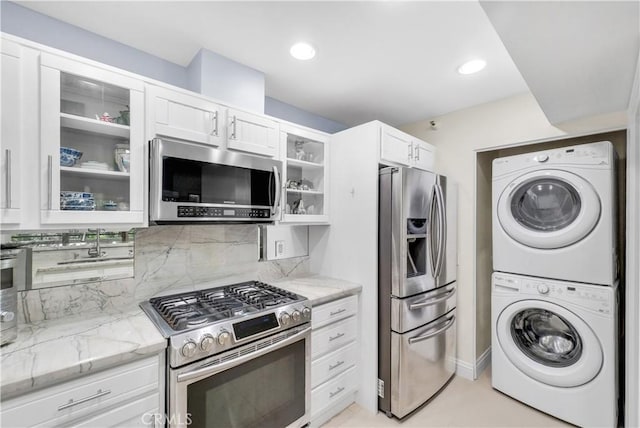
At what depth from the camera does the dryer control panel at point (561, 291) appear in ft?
6.14

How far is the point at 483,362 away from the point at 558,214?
1595mm

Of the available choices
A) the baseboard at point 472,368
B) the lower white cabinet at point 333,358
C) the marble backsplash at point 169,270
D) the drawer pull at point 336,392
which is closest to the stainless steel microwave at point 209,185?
the marble backsplash at point 169,270

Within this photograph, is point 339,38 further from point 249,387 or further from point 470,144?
point 249,387

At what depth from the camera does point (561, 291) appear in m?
2.02

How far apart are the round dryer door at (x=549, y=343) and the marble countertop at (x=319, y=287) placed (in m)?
1.29

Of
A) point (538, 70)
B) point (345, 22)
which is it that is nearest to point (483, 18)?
point (538, 70)

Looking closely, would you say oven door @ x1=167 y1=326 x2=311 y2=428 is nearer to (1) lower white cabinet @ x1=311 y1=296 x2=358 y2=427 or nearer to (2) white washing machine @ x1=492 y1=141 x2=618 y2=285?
(1) lower white cabinet @ x1=311 y1=296 x2=358 y2=427

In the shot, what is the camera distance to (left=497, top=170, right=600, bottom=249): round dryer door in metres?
1.96

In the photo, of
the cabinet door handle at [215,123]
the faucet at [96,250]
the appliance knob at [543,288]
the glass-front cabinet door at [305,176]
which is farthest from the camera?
the glass-front cabinet door at [305,176]

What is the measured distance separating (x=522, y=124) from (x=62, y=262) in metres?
3.39

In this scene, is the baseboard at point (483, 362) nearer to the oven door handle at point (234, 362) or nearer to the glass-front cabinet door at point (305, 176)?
the oven door handle at point (234, 362)

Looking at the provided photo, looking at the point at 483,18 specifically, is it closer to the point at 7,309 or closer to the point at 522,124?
the point at 522,124

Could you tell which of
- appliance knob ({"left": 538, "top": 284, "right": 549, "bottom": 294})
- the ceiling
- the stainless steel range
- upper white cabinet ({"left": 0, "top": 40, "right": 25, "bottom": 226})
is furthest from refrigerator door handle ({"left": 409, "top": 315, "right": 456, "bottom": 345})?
upper white cabinet ({"left": 0, "top": 40, "right": 25, "bottom": 226})

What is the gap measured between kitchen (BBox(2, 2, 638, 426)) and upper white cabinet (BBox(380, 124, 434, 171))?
262 mm
